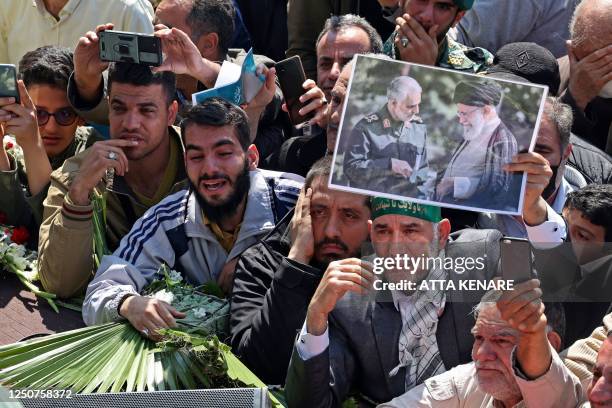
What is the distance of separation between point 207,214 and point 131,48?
1012mm

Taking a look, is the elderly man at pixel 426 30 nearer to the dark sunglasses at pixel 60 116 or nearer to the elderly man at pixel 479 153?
the elderly man at pixel 479 153

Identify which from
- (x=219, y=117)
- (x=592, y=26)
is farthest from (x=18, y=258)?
(x=592, y=26)

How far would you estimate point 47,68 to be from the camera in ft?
22.5

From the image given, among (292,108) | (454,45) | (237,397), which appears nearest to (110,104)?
(292,108)

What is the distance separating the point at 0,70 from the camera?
6406 mm

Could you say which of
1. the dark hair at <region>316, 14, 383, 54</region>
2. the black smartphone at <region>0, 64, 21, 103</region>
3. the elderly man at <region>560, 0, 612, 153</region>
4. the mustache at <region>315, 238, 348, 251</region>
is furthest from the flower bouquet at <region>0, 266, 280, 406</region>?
the elderly man at <region>560, 0, 612, 153</region>

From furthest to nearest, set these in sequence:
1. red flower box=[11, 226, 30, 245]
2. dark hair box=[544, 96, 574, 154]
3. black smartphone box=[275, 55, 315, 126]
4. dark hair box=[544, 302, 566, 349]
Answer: black smartphone box=[275, 55, 315, 126] < red flower box=[11, 226, 30, 245] < dark hair box=[544, 96, 574, 154] < dark hair box=[544, 302, 566, 349]

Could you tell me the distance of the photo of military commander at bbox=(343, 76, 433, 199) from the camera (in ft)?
15.8

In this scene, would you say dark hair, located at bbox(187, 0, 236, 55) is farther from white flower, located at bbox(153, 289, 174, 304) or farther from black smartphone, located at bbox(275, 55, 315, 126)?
white flower, located at bbox(153, 289, 174, 304)

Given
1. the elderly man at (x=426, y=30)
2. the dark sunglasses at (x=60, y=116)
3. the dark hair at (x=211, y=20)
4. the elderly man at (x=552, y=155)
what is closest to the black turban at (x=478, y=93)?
the elderly man at (x=552, y=155)

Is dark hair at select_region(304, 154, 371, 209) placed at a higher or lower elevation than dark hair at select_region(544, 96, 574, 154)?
lower

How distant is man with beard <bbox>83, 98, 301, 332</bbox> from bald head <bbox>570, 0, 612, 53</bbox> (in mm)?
1658

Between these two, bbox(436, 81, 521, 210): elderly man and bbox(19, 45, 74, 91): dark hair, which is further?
bbox(19, 45, 74, 91): dark hair

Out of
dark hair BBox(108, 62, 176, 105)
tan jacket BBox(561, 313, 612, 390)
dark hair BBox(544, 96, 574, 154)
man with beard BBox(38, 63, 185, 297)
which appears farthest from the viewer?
dark hair BBox(108, 62, 176, 105)
